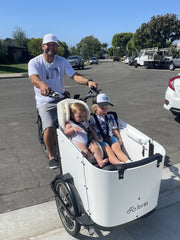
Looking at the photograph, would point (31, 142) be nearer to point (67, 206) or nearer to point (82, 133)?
point (82, 133)

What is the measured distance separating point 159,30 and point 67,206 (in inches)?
1784

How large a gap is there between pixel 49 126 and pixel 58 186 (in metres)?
0.98

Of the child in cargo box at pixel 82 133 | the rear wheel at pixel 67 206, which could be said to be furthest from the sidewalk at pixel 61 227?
the child in cargo box at pixel 82 133

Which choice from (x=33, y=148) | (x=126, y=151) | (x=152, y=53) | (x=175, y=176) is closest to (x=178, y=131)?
(x=175, y=176)

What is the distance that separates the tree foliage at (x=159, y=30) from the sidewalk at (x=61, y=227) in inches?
1729

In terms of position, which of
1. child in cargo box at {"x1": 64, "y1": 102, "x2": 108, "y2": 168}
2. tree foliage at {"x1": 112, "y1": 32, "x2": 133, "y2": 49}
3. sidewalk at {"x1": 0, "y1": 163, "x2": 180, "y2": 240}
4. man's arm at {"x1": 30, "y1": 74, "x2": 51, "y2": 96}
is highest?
tree foliage at {"x1": 112, "y1": 32, "x2": 133, "y2": 49}

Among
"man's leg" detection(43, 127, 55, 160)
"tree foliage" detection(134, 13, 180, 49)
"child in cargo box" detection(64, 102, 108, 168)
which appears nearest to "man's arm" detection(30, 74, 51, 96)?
"child in cargo box" detection(64, 102, 108, 168)

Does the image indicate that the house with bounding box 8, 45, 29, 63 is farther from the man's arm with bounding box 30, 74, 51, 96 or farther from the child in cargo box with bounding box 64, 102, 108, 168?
the child in cargo box with bounding box 64, 102, 108, 168

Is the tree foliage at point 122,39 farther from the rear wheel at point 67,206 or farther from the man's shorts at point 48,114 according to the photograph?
the rear wheel at point 67,206

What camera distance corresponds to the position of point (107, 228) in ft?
6.13

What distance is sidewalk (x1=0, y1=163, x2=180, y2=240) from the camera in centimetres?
224

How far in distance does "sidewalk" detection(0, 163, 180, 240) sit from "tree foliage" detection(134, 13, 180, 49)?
43.9 meters

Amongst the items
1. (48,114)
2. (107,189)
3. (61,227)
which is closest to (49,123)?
(48,114)

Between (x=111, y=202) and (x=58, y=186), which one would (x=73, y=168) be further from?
(x=111, y=202)
